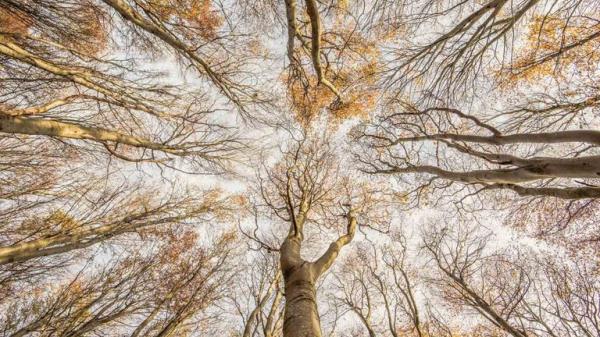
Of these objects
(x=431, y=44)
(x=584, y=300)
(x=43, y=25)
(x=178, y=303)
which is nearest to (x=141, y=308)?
(x=178, y=303)

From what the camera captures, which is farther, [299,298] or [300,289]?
[300,289]

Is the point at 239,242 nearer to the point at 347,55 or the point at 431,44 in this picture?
the point at 347,55

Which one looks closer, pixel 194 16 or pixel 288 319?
pixel 288 319

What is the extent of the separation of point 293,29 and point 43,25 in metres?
3.99

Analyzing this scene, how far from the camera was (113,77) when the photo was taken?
4062 mm

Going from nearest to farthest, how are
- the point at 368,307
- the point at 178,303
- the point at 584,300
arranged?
the point at 584,300 < the point at 178,303 < the point at 368,307

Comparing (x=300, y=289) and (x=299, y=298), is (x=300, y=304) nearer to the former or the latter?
(x=299, y=298)

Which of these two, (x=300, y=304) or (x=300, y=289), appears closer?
(x=300, y=304)

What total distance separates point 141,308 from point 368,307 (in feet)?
21.0

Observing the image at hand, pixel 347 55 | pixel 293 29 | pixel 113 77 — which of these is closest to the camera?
pixel 293 29

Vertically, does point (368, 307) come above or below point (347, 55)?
below

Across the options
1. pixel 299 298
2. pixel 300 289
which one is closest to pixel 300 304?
pixel 299 298

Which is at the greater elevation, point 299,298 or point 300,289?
point 300,289

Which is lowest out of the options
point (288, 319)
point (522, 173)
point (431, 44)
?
point (288, 319)
